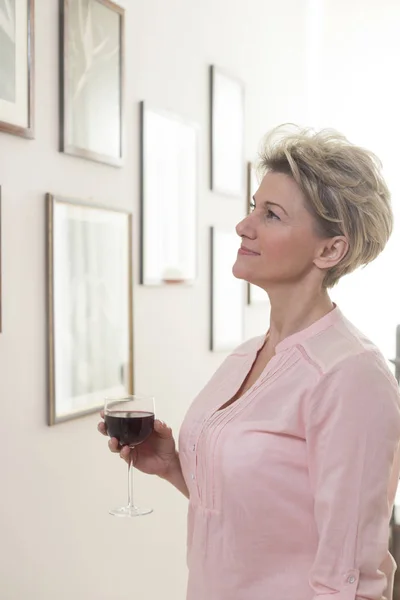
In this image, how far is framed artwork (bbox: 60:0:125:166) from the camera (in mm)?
2131

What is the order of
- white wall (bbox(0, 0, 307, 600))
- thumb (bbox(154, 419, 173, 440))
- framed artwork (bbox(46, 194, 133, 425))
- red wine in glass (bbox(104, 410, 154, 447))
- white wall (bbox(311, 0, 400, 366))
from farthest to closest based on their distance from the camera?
white wall (bbox(311, 0, 400, 366))
framed artwork (bbox(46, 194, 133, 425))
white wall (bbox(0, 0, 307, 600))
thumb (bbox(154, 419, 173, 440))
red wine in glass (bbox(104, 410, 154, 447))

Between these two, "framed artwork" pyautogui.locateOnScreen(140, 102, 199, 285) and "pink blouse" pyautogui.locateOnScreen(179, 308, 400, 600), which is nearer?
"pink blouse" pyautogui.locateOnScreen(179, 308, 400, 600)

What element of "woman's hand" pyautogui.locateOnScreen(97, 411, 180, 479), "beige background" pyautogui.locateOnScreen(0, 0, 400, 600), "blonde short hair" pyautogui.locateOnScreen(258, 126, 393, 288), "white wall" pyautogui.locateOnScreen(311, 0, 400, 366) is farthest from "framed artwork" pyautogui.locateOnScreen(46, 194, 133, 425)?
"white wall" pyautogui.locateOnScreen(311, 0, 400, 366)

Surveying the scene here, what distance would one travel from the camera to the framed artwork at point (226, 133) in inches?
121

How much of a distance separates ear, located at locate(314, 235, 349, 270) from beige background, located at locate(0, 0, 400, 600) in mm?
872

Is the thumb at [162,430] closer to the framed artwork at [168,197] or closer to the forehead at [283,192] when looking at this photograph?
the forehead at [283,192]

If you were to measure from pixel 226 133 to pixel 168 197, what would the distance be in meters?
0.60

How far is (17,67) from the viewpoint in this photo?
193 centimetres

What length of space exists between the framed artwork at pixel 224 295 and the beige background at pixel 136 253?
0.04 m

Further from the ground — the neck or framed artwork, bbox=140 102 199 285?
framed artwork, bbox=140 102 199 285

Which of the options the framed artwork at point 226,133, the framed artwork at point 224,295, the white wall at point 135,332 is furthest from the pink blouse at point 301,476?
the framed artwork at point 226,133

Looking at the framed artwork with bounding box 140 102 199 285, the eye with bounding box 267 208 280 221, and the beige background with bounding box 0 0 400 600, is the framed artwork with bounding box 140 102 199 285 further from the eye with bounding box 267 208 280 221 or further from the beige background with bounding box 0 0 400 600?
the eye with bounding box 267 208 280 221

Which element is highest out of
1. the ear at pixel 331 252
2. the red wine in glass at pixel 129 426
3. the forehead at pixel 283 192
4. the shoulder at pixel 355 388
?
the forehead at pixel 283 192

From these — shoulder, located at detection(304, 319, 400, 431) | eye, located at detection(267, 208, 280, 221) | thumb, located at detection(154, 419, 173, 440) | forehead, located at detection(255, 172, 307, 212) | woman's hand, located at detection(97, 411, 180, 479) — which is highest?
forehead, located at detection(255, 172, 307, 212)
